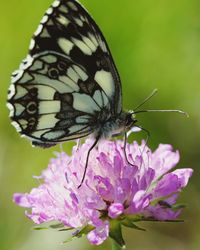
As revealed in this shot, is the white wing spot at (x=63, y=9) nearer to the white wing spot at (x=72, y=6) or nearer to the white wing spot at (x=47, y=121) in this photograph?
the white wing spot at (x=72, y=6)

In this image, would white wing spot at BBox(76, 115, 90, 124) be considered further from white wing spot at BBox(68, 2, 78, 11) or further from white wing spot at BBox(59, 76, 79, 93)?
white wing spot at BBox(68, 2, 78, 11)

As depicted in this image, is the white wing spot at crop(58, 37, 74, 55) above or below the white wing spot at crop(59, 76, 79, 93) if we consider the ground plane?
above

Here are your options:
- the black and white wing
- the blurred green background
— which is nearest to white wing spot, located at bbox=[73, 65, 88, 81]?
the black and white wing

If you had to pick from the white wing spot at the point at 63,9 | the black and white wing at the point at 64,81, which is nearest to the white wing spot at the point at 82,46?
the black and white wing at the point at 64,81

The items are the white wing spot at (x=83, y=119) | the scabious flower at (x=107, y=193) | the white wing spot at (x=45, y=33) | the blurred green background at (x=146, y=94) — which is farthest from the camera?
the blurred green background at (x=146, y=94)

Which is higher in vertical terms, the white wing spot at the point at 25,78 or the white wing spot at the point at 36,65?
the white wing spot at the point at 36,65

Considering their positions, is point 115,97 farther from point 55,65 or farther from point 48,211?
point 48,211

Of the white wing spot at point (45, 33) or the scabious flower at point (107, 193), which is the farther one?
the white wing spot at point (45, 33)

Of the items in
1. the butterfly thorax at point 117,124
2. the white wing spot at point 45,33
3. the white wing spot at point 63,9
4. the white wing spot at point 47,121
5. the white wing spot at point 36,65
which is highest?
the white wing spot at point 63,9
